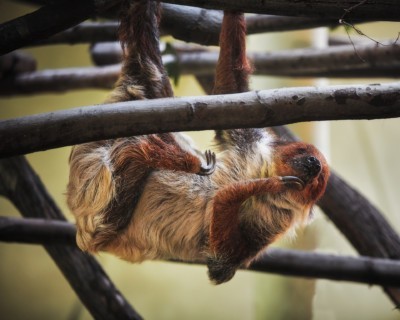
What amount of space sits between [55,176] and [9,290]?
1.36 metres

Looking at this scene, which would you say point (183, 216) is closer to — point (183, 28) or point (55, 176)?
point (183, 28)

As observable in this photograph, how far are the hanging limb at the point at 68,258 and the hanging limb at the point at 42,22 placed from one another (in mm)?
1947

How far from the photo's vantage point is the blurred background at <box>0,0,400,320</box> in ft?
17.7

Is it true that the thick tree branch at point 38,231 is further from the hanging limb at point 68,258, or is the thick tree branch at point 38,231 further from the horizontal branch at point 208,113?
the horizontal branch at point 208,113

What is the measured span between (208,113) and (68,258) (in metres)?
2.38

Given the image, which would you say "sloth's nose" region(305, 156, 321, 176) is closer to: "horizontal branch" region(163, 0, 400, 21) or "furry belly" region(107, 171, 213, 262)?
"furry belly" region(107, 171, 213, 262)

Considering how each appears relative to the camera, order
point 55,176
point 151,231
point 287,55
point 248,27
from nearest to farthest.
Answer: point 151,231, point 248,27, point 287,55, point 55,176

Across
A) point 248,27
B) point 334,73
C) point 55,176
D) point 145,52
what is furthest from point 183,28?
point 55,176

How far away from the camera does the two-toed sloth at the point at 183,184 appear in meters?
2.68

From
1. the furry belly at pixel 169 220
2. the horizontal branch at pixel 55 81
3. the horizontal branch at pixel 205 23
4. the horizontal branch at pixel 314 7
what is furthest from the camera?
the horizontal branch at pixel 55 81

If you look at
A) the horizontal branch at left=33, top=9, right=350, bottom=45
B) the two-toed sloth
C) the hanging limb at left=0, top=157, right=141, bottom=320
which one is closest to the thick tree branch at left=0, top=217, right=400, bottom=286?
the hanging limb at left=0, top=157, right=141, bottom=320

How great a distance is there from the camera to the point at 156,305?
20.4 feet

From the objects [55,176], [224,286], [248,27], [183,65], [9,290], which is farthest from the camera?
[224,286]

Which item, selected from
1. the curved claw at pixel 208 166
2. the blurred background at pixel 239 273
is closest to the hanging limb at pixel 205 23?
the curved claw at pixel 208 166
